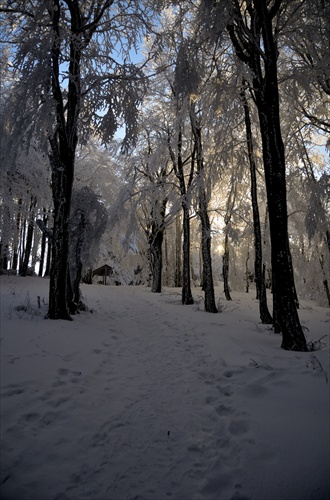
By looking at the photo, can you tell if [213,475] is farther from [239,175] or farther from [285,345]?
[239,175]

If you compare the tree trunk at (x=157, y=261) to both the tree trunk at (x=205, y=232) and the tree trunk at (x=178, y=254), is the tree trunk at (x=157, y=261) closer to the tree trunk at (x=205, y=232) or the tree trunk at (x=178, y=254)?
the tree trunk at (x=178, y=254)

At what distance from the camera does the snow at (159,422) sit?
1.83 metres

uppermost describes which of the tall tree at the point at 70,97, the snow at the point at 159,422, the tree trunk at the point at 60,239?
the tall tree at the point at 70,97

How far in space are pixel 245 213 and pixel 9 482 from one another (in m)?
9.37

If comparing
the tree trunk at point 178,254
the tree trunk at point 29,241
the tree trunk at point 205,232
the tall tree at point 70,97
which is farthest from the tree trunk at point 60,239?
the tree trunk at point 178,254

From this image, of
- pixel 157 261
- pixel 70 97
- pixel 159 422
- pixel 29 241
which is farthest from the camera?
pixel 157 261

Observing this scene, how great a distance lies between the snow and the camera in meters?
1.83

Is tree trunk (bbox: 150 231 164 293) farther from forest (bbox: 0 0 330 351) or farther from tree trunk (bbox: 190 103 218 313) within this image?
tree trunk (bbox: 190 103 218 313)

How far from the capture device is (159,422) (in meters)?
2.58

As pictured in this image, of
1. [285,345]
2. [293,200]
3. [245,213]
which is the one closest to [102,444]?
[285,345]

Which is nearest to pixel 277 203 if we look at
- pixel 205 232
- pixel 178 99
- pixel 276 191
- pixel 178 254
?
pixel 276 191

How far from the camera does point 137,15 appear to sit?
6.54 m

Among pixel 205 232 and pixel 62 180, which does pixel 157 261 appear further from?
pixel 62 180

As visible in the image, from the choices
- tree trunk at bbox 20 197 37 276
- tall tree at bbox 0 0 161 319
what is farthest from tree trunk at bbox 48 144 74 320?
tree trunk at bbox 20 197 37 276
